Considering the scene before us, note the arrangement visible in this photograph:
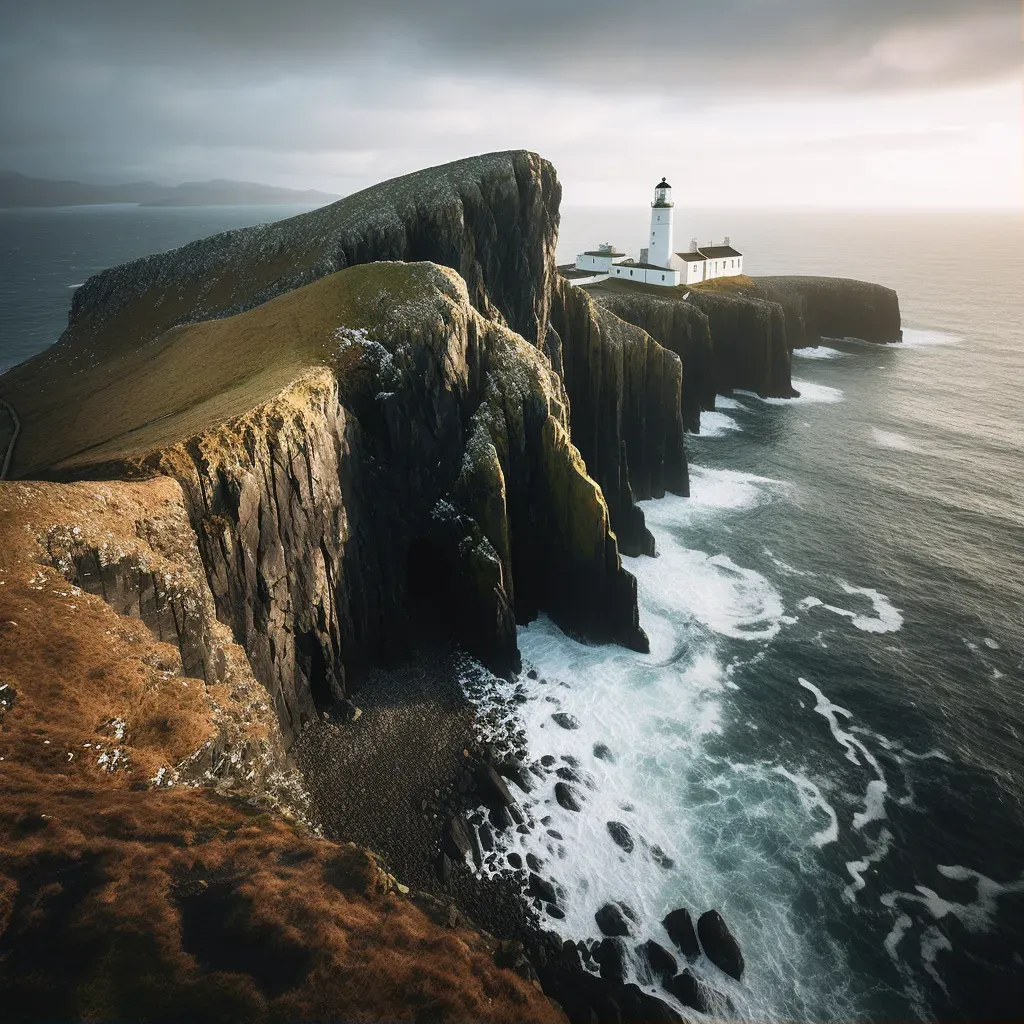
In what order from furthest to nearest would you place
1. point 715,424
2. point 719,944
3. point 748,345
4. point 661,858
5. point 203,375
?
point 748,345
point 715,424
point 203,375
point 661,858
point 719,944

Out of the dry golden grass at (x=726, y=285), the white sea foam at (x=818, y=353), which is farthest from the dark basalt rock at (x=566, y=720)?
the white sea foam at (x=818, y=353)

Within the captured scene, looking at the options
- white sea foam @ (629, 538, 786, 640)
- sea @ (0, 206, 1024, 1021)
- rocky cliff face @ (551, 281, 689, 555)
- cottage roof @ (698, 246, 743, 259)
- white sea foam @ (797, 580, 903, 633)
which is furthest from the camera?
cottage roof @ (698, 246, 743, 259)

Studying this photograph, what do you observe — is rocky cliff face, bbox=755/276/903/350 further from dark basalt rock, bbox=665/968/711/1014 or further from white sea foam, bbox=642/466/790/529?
dark basalt rock, bbox=665/968/711/1014

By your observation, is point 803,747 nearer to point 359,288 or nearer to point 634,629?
point 634,629

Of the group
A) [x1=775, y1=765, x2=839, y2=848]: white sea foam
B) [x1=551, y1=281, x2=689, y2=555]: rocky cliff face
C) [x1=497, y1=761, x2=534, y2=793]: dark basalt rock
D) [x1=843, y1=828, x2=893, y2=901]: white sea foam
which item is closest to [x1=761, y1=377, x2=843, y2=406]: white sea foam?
[x1=551, y1=281, x2=689, y2=555]: rocky cliff face

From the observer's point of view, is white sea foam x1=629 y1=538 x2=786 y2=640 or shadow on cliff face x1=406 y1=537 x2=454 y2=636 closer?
shadow on cliff face x1=406 y1=537 x2=454 y2=636

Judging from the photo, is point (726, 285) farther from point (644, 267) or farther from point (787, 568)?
point (787, 568)

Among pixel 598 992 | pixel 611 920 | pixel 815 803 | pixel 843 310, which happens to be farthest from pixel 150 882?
pixel 843 310
